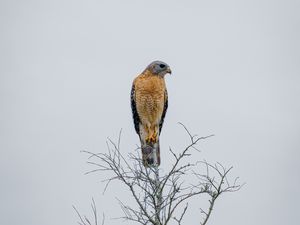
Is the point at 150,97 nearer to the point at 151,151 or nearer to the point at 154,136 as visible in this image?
the point at 154,136

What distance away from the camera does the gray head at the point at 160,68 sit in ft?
33.5

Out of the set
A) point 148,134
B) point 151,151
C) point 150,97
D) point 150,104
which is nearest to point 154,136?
point 148,134

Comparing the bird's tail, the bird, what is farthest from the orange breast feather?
the bird's tail

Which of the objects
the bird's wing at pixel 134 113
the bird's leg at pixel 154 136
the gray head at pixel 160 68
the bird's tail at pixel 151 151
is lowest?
the bird's tail at pixel 151 151

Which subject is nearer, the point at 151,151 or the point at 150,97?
the point at 151,151

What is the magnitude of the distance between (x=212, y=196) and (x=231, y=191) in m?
0.19

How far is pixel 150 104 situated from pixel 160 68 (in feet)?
2.07

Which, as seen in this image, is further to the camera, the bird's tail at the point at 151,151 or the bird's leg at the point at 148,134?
the bird's leg at the point at 148,134

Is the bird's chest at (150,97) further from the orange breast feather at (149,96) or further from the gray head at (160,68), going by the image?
the gray head at (160,68)

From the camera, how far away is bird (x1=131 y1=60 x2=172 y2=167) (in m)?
10.1

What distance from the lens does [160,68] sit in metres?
10.2

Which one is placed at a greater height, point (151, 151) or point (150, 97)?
point (150, 97)

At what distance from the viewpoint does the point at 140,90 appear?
1009cm

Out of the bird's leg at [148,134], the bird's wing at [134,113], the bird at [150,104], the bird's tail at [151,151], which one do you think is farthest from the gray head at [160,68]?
the bird's tail at [151,151]
